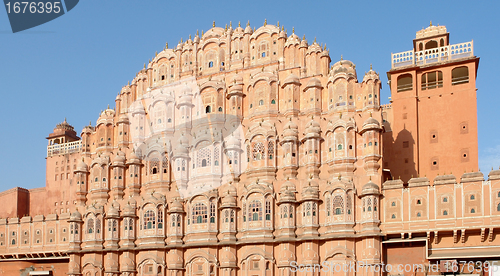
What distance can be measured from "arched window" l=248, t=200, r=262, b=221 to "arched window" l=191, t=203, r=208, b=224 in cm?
338

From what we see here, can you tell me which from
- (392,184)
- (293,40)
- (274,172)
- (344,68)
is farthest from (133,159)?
(392,184)

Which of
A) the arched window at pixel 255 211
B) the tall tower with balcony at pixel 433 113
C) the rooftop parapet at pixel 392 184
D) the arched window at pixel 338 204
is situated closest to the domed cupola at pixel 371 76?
the tall tower with balcony at pixel 433 113

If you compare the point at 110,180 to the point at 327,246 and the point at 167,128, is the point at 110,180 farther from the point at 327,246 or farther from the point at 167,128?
the point at 327,246

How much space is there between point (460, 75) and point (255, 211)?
683 inches

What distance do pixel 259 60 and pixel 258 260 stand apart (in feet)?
49.4

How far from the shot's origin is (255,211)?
1681 inches

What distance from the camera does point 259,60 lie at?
47.2m

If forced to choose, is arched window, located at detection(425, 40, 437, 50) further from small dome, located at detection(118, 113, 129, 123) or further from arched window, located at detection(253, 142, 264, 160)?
small dome, located at detection(118, 113, 129, 123)

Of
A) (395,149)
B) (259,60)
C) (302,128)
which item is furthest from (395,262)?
(259,60)

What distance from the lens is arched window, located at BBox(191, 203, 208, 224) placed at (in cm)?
4419

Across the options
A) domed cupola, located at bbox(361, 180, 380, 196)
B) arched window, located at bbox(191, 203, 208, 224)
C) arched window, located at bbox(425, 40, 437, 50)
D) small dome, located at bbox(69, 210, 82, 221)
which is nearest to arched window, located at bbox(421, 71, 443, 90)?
arched window, located at bbox(425, 40, 437, 50)

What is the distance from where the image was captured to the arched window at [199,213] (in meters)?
44.2

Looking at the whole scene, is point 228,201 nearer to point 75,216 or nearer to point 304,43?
point 304,43

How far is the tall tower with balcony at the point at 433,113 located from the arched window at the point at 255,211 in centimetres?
967
